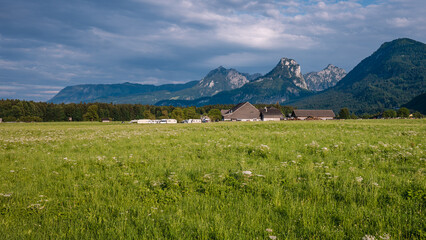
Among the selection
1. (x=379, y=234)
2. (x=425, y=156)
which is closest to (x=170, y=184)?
(x=379, y=234)

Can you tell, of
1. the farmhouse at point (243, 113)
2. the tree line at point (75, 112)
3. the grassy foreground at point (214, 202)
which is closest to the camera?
the grassy foreground at point (214, 202)

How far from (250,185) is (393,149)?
30.0 ft

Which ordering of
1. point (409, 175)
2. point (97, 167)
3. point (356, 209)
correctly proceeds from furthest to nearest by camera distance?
point (97, 167) < point (409, 175) < point (356, 209)

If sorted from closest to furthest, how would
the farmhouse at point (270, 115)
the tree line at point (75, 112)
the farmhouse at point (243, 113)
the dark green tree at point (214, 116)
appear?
the farmhouse at point (243, 113), the farmhouse at point (270, 115), the tree line at point (75, 112), the dark green tree at point (214, 116)

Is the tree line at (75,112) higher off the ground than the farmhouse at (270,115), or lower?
higher

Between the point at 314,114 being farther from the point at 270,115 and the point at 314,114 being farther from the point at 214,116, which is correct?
the point at 214,116

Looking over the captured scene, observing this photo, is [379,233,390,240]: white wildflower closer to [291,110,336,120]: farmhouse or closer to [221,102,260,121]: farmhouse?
[221,102,260,121]: farmhouse

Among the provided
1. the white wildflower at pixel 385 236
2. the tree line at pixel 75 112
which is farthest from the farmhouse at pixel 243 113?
the white wildflower at pixel 385 236

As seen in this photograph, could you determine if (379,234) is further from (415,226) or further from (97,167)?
(97,167)

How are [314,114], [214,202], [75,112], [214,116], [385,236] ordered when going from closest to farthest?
[385,236]
[214,202]
[214,116]
[314,114]
[75,112]

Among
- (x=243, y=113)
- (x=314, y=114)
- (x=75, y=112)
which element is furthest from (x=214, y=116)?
(x=75, y=112)

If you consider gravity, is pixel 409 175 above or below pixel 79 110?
below

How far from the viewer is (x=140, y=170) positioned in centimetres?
835

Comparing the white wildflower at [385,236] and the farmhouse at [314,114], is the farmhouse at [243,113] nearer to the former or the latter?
the farmhouse at [314,114]
